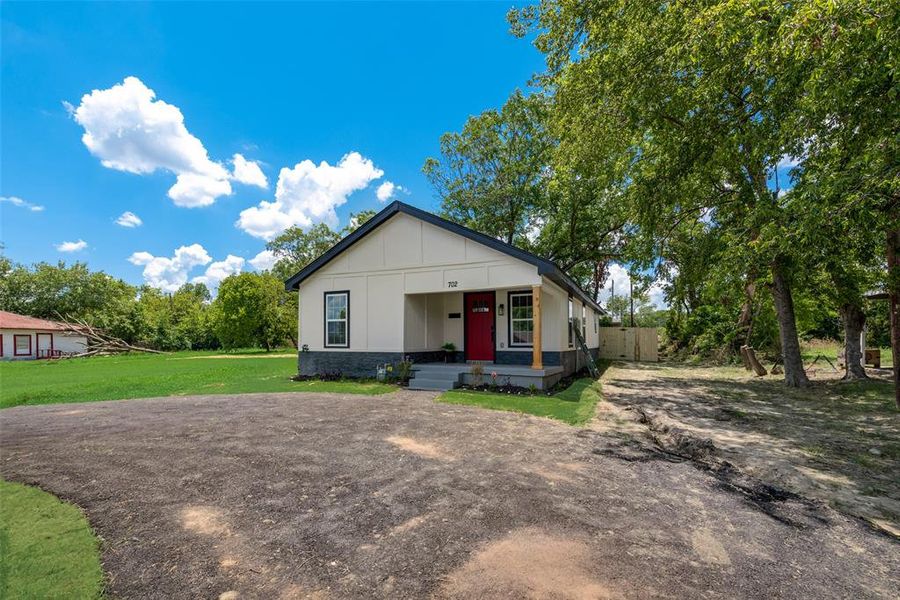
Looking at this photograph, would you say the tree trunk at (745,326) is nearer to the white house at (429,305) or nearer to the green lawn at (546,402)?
the white house at (429,305)

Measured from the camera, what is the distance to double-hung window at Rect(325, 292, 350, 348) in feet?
41.9

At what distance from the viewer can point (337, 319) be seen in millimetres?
12953

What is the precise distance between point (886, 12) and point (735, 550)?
519 cm

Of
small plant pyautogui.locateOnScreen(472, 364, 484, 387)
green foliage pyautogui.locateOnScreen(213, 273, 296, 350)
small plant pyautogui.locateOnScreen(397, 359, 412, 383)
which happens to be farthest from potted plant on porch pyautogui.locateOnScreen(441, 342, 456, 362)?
green foliage pyautogui.locateOnScreen(213, 273, 296, 350)

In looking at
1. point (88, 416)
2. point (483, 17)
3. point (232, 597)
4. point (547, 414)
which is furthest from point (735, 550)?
point (483, 17)

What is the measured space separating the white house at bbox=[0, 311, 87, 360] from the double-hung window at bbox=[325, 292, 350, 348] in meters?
30.6

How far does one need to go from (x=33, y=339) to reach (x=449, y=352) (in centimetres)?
3647

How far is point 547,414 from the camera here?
759 centimetres

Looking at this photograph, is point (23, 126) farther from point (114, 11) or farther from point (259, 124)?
point (259, 124)

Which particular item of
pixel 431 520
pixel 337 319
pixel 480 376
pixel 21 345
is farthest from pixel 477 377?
pixel 21 345

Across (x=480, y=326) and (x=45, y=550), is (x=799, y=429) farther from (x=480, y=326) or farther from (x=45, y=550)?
(x=45, y=550)

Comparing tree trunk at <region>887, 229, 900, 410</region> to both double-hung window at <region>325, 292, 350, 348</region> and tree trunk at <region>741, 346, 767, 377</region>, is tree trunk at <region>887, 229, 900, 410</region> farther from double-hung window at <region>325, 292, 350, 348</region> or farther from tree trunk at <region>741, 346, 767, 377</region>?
double-hung window at <region>325, 292, 350, 348</region>

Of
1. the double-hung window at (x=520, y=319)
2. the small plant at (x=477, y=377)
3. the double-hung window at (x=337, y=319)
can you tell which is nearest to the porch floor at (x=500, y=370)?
the small plant at (x=477, y=377)

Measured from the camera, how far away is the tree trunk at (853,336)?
37.6 feet
